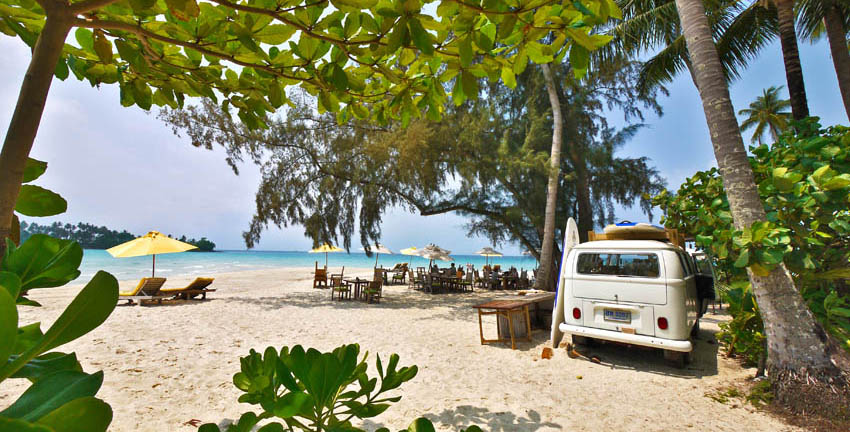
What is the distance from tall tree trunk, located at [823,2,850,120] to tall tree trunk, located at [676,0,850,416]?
4.79 meters

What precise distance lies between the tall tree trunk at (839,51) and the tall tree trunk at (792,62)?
1.36m

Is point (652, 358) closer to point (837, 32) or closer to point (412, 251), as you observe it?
point (837, 32)

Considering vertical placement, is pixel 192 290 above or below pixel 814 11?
below

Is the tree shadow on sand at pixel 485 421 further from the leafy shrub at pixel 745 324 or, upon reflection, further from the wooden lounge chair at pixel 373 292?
the wooden lounge chair at pixel 373 292

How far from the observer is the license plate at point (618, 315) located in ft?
16.6

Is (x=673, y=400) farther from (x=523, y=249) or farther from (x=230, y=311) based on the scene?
(x=523, y=249)

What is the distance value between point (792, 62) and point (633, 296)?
5.45 m

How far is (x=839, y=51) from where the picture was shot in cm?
669

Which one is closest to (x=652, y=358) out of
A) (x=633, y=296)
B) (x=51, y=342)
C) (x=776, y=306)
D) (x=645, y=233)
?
(x=633, y=296)

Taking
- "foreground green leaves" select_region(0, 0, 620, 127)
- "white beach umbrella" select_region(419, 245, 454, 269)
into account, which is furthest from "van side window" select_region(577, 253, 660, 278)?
"white beach umbrella" select_region(419, 245, 454, 269)

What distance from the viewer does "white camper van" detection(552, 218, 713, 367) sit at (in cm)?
474

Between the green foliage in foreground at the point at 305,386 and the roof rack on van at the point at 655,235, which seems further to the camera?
the roof rack on van at the point at 655,235

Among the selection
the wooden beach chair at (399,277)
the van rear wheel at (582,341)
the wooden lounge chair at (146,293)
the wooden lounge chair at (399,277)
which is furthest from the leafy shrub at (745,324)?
the wooden beach chair at (399,277)

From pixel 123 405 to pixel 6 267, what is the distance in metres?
4.68
